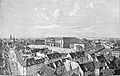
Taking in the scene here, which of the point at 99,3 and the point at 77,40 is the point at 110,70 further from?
the point at 99,3

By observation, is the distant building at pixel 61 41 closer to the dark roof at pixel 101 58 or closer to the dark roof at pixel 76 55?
the dark roof at pixel 76 55

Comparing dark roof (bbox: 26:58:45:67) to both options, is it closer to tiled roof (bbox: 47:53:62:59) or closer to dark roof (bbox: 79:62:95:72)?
tiled roof (bbox: 47:53:62:59)

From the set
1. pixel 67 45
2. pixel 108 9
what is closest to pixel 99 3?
pixel 108 9

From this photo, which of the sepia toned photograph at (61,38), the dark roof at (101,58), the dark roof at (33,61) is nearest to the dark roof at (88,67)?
the sepia toned photograph at (61,38)

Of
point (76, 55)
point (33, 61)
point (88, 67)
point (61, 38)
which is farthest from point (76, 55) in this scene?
point (33, 61)

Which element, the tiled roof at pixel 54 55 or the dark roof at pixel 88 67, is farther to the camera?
the tiled roof at pixel 54 55

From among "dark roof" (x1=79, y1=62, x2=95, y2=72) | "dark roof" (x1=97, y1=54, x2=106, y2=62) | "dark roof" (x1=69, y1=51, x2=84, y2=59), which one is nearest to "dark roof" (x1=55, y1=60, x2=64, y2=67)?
"dark roof" (x1=69, y1=51, x2=84, y2=59)

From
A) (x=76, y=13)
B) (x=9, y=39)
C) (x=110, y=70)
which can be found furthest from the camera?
(x=9, y=39)

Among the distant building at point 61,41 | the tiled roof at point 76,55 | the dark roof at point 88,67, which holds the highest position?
the distant building at point 61,41

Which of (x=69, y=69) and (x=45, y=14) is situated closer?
(x=69, y=69)

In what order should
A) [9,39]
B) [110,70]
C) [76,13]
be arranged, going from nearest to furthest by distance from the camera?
1. [110,70]
2. [76,13]
3. [9,39]
